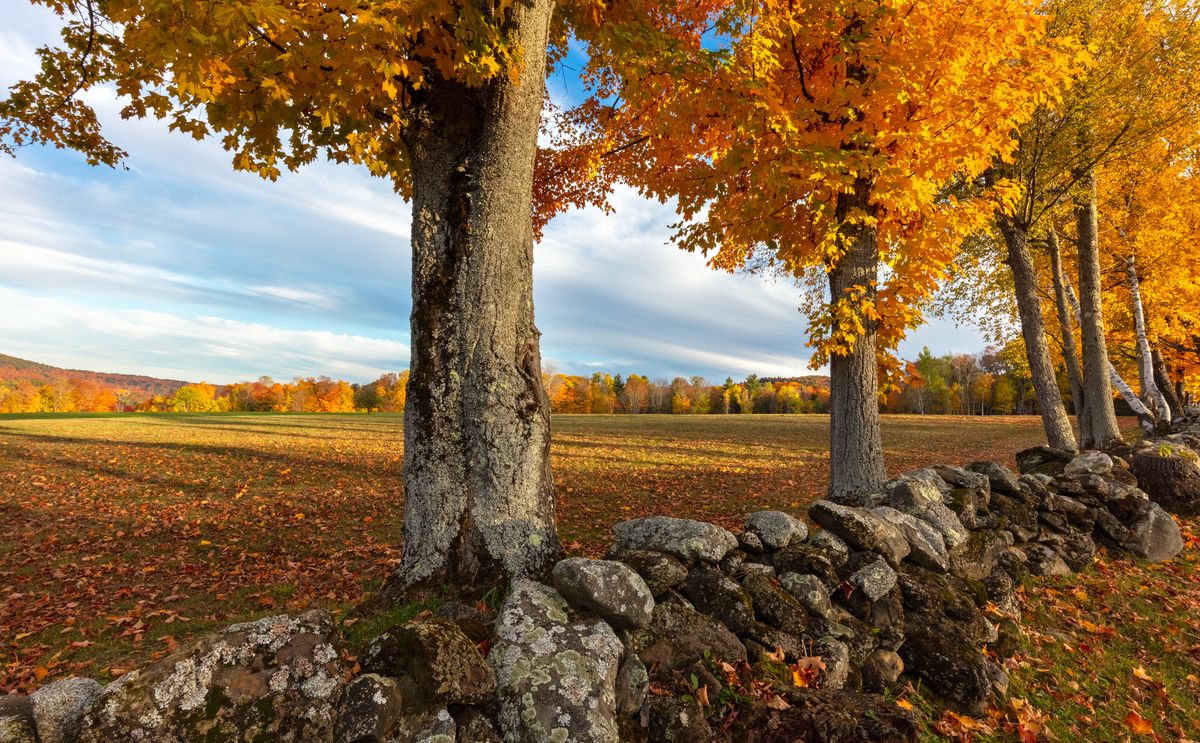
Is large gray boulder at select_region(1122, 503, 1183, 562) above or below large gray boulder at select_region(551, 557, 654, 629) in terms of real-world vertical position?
below

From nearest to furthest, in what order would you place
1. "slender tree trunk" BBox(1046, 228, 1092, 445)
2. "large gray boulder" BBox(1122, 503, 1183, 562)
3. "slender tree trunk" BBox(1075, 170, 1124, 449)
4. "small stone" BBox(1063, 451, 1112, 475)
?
"large gray boulder" BBox(1122, 503, 1183, 562)
"small stone" BBox(1063, 451, 1112, 475)
"slender tree trunk" BBox(1075, 170, 1124, 449)
"slender tree trunk" BBox(1046, 228, 1092, 445)

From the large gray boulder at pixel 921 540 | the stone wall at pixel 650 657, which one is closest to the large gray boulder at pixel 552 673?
the stone wall at pixel 650 657

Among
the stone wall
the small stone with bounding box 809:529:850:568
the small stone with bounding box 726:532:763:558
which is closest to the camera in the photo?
the stone wall

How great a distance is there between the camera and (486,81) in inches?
194

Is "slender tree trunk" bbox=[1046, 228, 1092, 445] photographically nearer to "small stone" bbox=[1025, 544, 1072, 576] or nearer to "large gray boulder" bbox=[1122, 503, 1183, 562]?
"large gray boulder" bbox=[1122, 503, 1183, 562]

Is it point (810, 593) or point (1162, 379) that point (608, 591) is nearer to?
point (810, 593)

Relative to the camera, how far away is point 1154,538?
8.13 metres

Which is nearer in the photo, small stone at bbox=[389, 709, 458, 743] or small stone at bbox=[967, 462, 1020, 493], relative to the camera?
small stone at bbox=[389, 709, 458, 743]

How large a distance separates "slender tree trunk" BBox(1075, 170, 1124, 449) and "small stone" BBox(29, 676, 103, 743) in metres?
17.2

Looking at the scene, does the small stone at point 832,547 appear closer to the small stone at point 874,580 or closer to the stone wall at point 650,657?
the stone wall at point 650,657

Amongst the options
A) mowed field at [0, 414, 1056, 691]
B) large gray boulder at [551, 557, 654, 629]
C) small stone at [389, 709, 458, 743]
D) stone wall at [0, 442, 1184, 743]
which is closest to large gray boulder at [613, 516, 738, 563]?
stone wall at [0, 442, 1184, 743]

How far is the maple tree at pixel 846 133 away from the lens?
6.54m

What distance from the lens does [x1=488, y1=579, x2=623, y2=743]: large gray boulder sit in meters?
2.99

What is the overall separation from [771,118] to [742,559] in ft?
16.7
